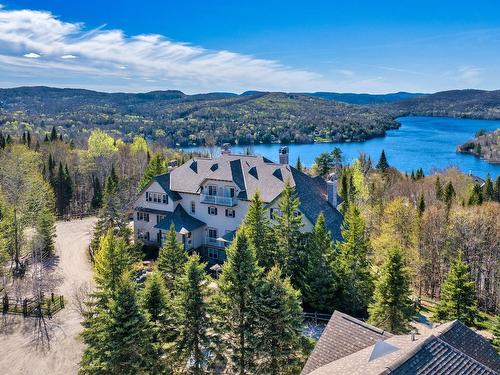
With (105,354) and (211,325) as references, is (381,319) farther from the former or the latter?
(105,354)

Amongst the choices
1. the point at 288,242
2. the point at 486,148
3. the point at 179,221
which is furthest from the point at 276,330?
the point at 486,148

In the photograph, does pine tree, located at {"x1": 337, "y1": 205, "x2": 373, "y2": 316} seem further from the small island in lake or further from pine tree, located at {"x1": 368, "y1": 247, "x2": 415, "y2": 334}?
the small island in lake

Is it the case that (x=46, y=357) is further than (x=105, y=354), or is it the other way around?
(x=46, y=357)

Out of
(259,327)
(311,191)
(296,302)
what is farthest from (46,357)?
(311,191)

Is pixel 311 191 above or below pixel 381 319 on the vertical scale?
above

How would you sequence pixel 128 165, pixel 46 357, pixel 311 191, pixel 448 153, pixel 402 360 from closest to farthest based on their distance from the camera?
1. pixel 402 360
2. pixel 46 357
3. pixel 311 191
4. pixel 128 165
5. pixel 448 153

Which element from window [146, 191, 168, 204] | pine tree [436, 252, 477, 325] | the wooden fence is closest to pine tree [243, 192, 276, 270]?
pine tree [436, 252, 477, 325]

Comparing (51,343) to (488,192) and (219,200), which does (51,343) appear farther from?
(488,192)

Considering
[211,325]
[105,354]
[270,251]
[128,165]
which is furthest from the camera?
[128,165]
